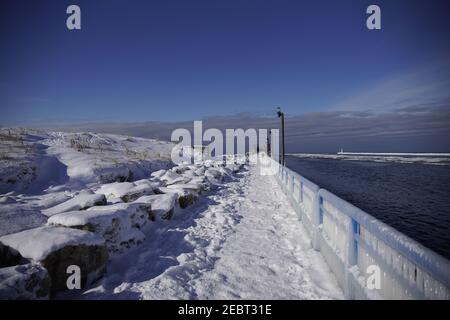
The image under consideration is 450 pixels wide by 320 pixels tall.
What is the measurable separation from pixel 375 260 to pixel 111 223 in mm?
4293

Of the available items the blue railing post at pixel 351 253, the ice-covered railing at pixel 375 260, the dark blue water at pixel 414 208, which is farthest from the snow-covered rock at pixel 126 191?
the dark blue water at pixel 414 208

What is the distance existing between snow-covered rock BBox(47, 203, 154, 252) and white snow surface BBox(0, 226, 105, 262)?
1.69 ft

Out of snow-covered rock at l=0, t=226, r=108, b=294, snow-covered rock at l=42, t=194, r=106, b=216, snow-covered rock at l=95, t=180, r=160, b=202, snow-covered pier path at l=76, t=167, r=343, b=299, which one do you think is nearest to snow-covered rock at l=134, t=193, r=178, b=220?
snow-covered pier path at l=76, t=167, r=343, b=299

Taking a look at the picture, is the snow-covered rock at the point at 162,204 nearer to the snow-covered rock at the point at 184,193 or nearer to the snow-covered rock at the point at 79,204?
the snow-covered rock at the point at 184,193

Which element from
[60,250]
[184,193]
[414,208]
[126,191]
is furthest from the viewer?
[414,208]

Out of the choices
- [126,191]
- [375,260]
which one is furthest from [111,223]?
[375,260]

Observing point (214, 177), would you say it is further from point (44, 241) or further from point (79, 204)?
point (44, 241)

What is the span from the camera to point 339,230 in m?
3.76

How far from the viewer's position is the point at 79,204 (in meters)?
5.96

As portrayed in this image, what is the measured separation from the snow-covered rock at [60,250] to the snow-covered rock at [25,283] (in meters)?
0.28

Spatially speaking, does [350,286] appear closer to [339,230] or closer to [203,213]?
[339,230]

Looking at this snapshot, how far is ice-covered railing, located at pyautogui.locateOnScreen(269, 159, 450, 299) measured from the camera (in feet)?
6.23
